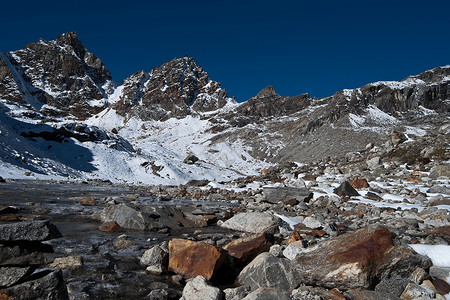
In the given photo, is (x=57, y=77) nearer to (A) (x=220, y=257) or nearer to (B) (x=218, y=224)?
(B) (x=218, y=224)

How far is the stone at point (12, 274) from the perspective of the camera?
12.9ft

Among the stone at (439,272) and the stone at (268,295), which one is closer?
the stone at (268,295)

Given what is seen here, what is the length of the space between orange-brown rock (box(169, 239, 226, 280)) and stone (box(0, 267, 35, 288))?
10.3 feet

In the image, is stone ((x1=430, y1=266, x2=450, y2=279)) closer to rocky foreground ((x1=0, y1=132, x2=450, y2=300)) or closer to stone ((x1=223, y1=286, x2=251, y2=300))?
rocky foreground ((x1=0, y1=132, x2=450, y2=300))

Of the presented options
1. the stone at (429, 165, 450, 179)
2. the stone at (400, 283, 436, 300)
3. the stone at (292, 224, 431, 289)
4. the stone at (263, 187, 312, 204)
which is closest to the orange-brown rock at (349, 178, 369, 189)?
the stone at (263, 187, 312, 204)

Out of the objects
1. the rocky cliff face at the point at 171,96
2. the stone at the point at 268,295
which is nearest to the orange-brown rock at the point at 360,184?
the stone at the point at 268,295

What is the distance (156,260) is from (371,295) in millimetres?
4740

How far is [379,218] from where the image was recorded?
12.2 m

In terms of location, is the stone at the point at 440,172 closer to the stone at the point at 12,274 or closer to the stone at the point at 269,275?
the stone at the point at 269,275

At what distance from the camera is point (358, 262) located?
5.23 m

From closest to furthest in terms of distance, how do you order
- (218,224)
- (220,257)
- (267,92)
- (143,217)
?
(220,257) < (143,217) < (218,224) < (267,92)

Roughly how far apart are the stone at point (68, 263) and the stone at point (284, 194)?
13.5 meters

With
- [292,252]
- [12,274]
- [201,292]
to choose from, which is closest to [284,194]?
[292,252]

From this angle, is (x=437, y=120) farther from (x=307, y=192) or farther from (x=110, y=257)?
(x=110, y=257)
